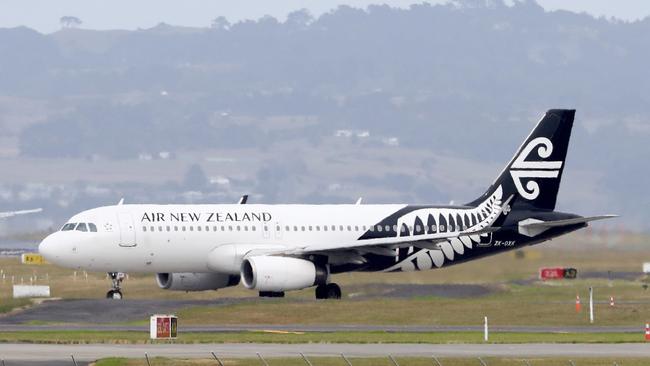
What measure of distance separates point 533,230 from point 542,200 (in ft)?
5.40

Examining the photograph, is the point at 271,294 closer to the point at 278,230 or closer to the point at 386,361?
the point at 278,230

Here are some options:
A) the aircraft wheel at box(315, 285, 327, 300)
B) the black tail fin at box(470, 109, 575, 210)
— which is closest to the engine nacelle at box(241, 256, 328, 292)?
the aircraft wheel at box(315, 285, 327, 300)

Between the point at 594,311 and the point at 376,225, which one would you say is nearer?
the point at 594,311

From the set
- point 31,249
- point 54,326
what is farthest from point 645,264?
point 31,249

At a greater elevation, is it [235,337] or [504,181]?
[504,181]

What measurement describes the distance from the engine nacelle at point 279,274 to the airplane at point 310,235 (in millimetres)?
40

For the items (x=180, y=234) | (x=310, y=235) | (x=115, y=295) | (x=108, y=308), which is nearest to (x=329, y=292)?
(x=310, y=235)

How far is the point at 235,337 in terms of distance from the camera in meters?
53.6

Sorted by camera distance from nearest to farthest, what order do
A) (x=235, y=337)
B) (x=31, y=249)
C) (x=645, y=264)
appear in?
(x=235, y=337) → (x=645, y=264) → (x=31, y=249)

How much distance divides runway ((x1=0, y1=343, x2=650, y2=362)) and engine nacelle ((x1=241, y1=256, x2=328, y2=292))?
1841 cm

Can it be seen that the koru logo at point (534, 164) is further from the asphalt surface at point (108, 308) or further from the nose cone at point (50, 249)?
the nose cone at point (50, 249)

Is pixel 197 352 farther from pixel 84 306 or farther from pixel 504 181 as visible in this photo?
pixel 504 181

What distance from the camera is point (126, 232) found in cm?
7050

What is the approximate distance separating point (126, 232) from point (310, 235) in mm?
8115
